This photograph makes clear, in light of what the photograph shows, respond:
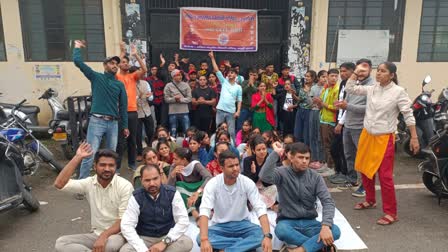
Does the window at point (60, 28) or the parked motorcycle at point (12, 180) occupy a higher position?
the window at point (60, 28)

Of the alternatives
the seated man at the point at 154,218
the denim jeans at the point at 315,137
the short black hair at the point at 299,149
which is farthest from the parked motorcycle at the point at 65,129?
the short black hair at the point at 299,149

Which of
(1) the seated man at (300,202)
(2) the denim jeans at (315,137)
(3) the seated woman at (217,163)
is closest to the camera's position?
(1) the seated man at (300,202)

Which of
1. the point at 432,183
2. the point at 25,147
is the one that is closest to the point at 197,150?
the point at 25,147

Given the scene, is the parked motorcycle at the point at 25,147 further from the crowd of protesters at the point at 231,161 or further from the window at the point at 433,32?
the window at the point at 433,32

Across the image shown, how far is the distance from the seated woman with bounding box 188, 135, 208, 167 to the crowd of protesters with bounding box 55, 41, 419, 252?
0.05 feet

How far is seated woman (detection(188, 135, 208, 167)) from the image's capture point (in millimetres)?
4953

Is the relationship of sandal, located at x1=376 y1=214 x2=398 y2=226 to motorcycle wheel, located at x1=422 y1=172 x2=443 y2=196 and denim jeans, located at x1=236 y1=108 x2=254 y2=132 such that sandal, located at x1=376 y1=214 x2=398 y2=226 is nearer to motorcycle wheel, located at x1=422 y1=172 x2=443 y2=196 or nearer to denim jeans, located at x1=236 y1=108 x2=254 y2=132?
motorcycle wheel, located at x1=422 y1=172 x2=443 y2=196

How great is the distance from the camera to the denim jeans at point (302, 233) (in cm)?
328

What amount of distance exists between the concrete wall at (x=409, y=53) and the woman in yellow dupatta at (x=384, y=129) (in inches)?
181

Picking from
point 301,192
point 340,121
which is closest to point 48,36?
point 340,121

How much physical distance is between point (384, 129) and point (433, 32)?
601 cm

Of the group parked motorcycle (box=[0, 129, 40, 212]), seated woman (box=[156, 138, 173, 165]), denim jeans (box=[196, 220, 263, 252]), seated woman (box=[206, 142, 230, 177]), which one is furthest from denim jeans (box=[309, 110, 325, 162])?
parked motorcycle (box=[0, 129, 40, 212])

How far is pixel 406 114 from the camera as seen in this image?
12.9 feet

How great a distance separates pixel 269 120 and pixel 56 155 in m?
3.87
